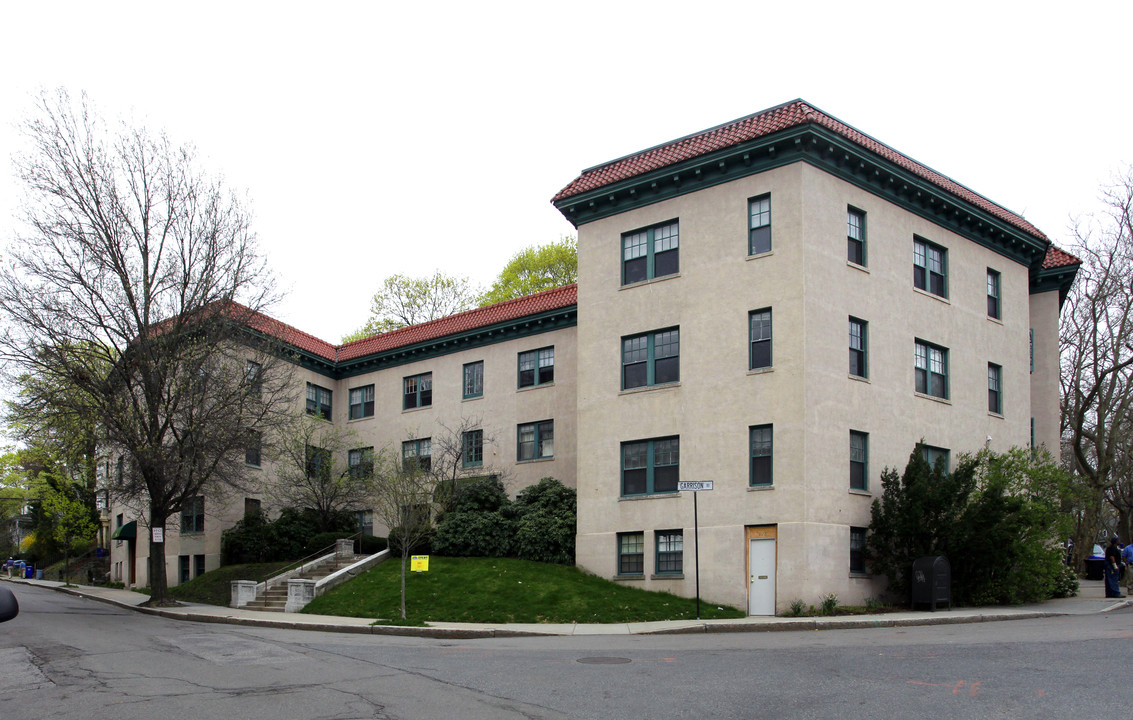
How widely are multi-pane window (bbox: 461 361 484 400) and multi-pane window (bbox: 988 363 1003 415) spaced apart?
59.9ft

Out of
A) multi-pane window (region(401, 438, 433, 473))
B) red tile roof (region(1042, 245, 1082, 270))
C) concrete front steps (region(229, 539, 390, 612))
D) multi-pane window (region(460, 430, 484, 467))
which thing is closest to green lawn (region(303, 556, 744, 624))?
concrete front steps (region(229, 539, 390, 612))

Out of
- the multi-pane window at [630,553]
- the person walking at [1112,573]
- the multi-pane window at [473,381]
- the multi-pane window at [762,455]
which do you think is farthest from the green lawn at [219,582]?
the person walking at [1112,573]

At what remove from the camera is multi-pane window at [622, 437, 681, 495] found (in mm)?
27578

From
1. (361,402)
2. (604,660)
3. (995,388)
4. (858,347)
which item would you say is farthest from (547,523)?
(361,402)

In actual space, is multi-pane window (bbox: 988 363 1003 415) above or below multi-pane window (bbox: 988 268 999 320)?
below

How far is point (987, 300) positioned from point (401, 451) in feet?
76.3

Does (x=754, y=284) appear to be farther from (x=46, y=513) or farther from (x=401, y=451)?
(x=46, y=513)

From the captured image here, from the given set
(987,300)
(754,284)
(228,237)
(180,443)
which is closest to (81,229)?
(228,237)

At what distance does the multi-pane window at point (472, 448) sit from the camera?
37.1 meters

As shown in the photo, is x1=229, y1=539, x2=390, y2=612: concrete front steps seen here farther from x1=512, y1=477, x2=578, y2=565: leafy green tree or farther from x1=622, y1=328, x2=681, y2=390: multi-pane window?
x1=622, y1=328, x2=681, y2=390: multi-pane window

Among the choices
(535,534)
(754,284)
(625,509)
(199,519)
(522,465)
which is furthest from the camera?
(199,519)

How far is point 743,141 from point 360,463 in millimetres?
22040

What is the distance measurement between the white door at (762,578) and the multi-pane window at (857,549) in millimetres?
2380

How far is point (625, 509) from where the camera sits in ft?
92.5
